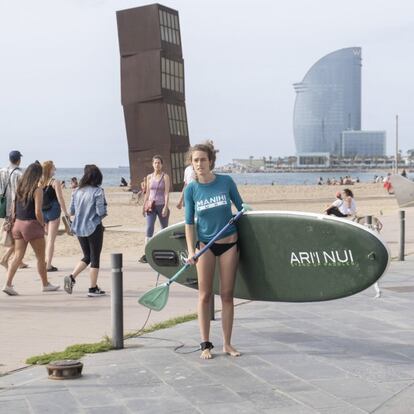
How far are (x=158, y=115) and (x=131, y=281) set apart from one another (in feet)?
104

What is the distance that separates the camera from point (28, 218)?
9266mm

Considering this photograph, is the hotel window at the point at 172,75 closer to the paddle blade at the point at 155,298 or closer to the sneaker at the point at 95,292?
the sneaker at the point at 95,292

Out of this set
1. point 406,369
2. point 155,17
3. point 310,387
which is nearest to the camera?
point 310,387

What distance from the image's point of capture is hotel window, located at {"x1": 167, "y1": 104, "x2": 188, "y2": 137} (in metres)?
41.7

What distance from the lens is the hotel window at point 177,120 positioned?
41.7 meters

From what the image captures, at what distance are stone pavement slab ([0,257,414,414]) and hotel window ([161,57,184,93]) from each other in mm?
34721

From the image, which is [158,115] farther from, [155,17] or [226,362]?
[226,362]

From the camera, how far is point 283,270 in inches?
243

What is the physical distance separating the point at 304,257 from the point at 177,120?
36.9m

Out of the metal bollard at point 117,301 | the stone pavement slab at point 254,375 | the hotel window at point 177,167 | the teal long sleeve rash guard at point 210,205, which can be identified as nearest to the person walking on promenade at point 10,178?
the stone pavement slab at point 254,375

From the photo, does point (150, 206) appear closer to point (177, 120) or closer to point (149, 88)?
point (149, 88)

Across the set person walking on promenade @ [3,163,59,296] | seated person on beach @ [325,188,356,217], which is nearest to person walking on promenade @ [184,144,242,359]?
person walking on promenade @ [3,163,59,296]

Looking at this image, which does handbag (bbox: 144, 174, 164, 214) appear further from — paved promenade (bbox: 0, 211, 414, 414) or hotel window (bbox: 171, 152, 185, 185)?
hotel window (bbox: 171, 152, 185, 185)

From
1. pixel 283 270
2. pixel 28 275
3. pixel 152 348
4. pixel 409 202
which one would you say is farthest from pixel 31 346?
pixel 409 202
